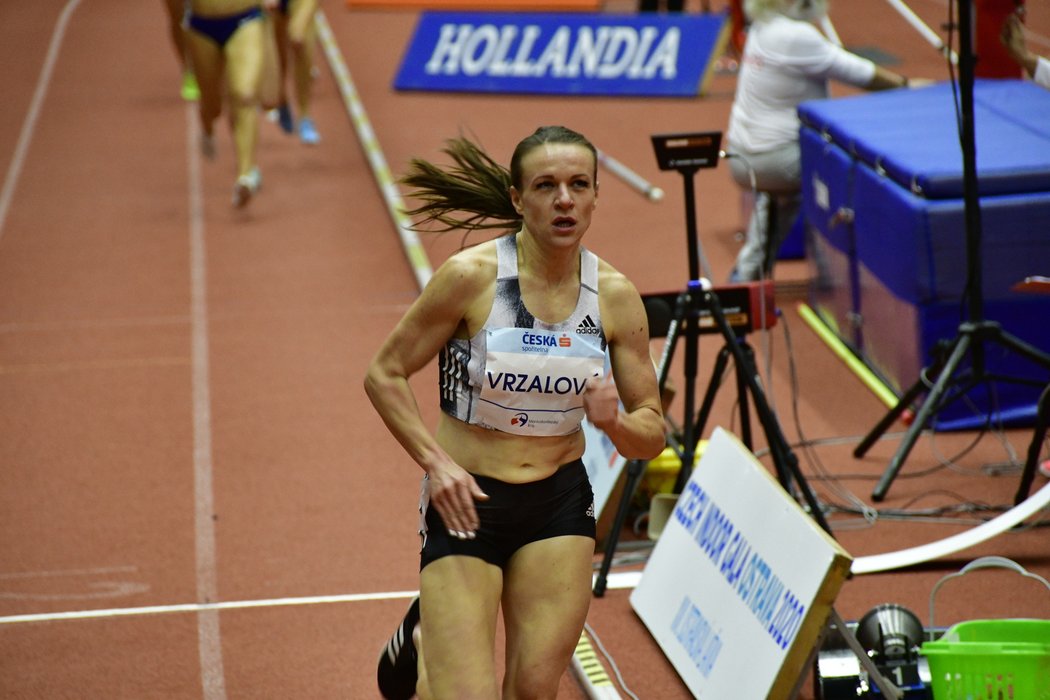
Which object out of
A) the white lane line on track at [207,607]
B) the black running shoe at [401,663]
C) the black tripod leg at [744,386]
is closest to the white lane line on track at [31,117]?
the white lane line on track at [207,607]

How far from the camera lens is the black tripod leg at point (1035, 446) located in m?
5.83

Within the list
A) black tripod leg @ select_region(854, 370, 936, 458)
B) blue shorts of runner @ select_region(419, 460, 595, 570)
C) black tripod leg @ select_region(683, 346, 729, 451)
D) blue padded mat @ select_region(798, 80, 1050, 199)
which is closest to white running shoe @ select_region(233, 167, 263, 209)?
blue padded mat @ select_region(798, 80, 1050, 199)

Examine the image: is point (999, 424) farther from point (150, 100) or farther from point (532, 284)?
point (150, 100)

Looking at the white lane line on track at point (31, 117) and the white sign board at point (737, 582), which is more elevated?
the white sign board at point (737, 582)

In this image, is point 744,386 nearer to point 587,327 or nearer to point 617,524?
point 617,524

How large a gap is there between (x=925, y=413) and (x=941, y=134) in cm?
195

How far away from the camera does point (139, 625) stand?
5484mm

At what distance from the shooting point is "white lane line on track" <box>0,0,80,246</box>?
40.3 ft

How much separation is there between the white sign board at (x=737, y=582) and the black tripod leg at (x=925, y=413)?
122 centimetres

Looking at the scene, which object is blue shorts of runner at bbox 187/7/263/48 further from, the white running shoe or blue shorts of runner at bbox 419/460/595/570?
blue shorts of runner at bbox 419/460/595/570

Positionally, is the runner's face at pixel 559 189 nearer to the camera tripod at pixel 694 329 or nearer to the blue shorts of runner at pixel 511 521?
the blue shorts of runner at pixel 511 521

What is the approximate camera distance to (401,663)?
15.1ft

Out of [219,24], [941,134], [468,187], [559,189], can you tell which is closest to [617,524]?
[468,187]

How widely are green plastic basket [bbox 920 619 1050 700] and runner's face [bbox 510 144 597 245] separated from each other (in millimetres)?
1611
